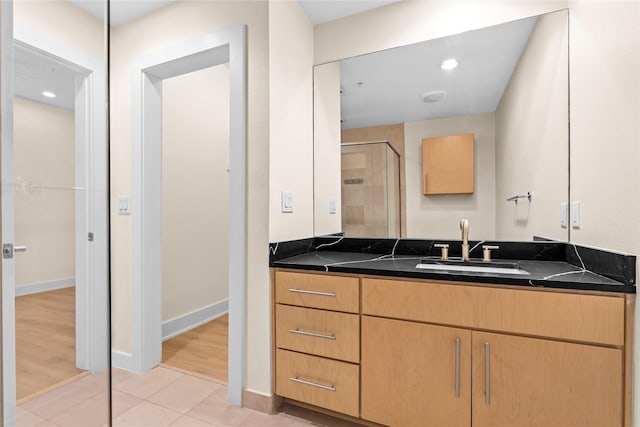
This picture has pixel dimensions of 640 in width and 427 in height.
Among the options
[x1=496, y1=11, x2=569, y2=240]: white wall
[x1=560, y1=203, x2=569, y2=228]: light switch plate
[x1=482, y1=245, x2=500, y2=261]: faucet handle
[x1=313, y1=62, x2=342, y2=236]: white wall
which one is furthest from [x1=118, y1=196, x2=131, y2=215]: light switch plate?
[x1=560, y1=203, x2=569, y2=228]: light switch plate

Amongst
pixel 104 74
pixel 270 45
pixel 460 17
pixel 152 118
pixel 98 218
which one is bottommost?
pixel 98 218

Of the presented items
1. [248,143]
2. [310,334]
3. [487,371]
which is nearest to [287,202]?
[248,143]

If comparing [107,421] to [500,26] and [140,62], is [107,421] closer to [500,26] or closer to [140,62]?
[140,62]

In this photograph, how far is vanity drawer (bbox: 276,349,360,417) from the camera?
1460mm

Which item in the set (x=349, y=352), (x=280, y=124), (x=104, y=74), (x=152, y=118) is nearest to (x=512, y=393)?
(x=349, y=352)

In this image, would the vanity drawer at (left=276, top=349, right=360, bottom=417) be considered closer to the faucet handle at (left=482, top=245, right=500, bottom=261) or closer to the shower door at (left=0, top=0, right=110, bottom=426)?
the shower door at (left=0, top=0, right=110, bottom=426)

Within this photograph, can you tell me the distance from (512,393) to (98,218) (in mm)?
1673

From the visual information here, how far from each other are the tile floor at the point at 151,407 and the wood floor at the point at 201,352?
0.09 metres

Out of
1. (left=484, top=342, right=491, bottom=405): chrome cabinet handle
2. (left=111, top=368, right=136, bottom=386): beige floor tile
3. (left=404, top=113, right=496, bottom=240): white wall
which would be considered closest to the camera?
(left=484, top=342, right=491, bottom=405): chrome cabinet handle

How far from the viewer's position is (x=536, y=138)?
1646 mm

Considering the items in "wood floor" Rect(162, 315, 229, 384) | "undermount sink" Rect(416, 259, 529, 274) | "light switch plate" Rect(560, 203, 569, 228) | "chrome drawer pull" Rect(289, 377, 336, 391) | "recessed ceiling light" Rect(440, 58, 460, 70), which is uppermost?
"recessed ceiling light" Rect(440, 58, 460, 70)

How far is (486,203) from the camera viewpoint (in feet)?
5.86

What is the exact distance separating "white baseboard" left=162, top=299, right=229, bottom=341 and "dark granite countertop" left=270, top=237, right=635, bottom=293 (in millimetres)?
1533

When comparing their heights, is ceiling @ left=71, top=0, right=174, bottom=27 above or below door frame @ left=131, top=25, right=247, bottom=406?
above
